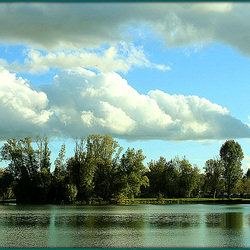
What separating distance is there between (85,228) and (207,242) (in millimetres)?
9288

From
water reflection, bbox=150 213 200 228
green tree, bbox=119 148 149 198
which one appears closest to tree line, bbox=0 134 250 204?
green tree, bbox=119 148 149 198

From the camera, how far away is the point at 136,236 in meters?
22.1

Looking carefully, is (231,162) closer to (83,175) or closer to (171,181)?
(171,181)

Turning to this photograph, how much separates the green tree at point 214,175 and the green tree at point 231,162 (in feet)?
7.05

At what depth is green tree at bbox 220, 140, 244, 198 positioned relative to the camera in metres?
81.1

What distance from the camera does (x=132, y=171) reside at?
234 feet

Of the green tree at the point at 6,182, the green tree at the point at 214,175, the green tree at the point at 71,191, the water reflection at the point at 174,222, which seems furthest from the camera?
the green tree at the point at 214,175

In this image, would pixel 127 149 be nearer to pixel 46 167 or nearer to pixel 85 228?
pixel 46 167

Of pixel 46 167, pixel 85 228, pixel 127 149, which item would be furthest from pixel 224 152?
pixel 85 228

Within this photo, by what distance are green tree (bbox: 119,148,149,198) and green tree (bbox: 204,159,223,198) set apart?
75.9 feet

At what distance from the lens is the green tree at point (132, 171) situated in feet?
230

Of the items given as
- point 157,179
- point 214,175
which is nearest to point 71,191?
point 157,179

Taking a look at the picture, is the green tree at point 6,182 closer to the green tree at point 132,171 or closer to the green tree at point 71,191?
the green tree at point 71,191

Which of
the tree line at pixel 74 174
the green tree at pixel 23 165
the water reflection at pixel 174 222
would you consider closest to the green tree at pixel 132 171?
the tree line at pixel 74 174
